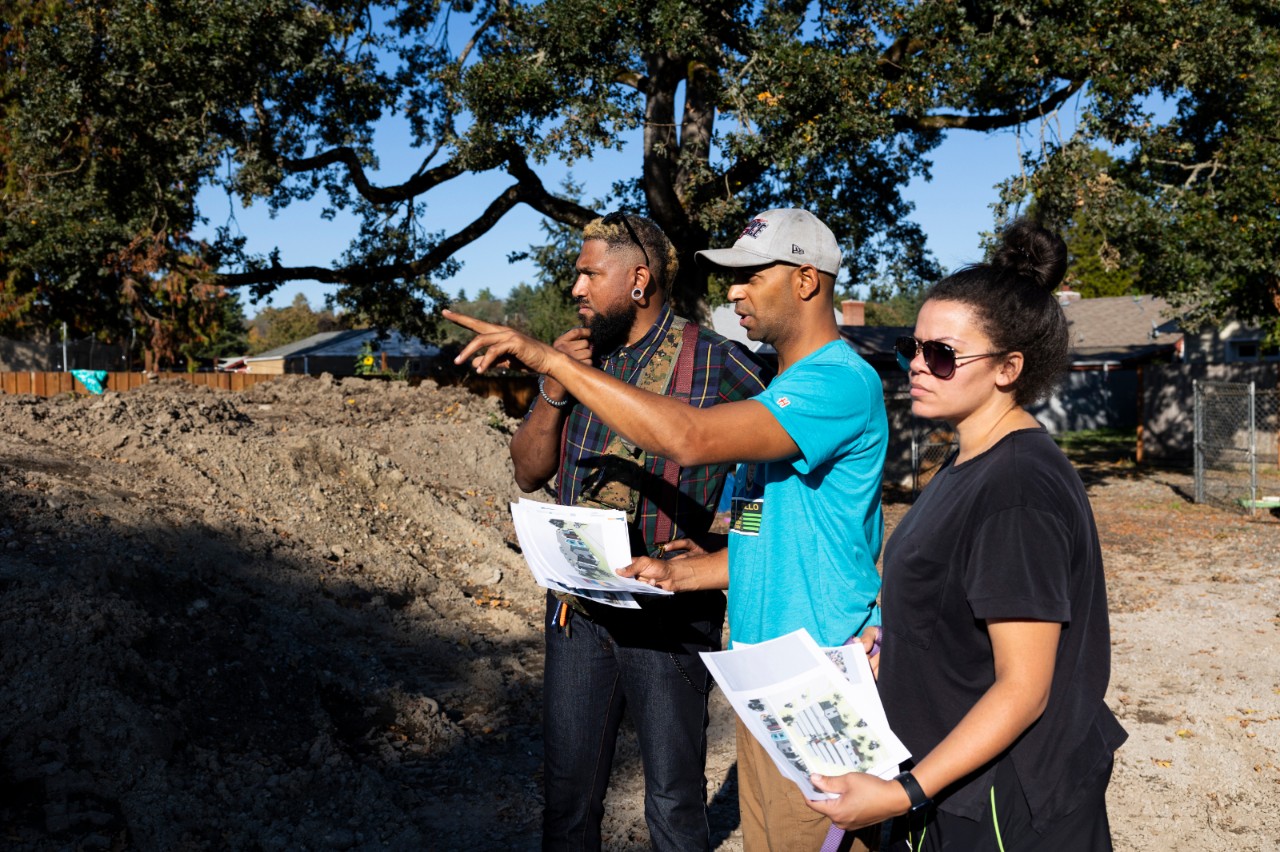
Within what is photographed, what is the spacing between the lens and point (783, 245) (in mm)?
2496

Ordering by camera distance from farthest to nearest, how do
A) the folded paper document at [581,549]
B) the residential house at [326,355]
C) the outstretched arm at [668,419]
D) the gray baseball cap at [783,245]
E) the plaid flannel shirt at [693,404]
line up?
1. the residential house at [326,355]
2. the plaid flannel shirt at [693,404]
3. the folded paper document at [581,549]
4. the gray baseball cap at [783,245]
5. the outstretched arm at [668,419]

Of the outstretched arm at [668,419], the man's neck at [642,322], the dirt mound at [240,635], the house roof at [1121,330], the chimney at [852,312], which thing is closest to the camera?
the outstretched arm at [668,419]

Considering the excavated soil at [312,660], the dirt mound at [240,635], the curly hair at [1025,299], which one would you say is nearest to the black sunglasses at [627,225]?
the curly hair at [1025,299]

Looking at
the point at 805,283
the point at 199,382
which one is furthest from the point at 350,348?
the point at 805,283

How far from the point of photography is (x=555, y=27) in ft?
37.3

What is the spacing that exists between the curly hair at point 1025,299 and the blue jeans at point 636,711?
132 cm

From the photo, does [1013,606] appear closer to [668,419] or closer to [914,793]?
[914,793]

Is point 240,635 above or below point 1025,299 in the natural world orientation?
below

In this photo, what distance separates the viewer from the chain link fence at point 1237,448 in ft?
50.4

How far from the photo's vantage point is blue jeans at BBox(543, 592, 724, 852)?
2.94 meters

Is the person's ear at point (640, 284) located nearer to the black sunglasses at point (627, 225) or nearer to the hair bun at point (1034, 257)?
the black sunglasses at point (627, 225)

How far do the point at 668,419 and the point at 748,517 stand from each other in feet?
1.75

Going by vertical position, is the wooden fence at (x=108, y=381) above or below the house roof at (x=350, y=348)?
below

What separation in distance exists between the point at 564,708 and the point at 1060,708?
1589 mm
